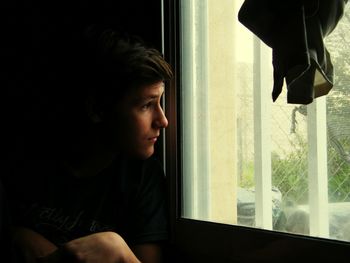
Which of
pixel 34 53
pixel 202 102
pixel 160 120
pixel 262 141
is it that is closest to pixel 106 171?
pixel 160 120

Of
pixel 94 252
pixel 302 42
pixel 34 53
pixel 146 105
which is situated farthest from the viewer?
pixel 34 53

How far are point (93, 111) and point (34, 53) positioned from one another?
0.43m

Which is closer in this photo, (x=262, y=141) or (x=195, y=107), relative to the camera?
(x=262, y=141)

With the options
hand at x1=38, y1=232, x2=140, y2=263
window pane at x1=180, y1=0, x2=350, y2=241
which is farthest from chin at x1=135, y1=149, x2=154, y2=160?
hand at x1=38, y1=232, x2=140, y2=263

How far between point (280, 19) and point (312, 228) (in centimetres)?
40

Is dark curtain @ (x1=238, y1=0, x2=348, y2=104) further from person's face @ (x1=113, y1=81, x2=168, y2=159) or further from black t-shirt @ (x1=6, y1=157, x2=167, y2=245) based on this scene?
black t-shirt @ (x1=6, y1=157, x2=167, y2=245)

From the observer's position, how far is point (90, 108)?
112cm

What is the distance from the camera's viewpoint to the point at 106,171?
1.14m

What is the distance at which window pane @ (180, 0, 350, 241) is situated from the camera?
2.68ft

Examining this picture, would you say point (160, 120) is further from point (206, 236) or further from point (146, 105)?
point (206, 236)

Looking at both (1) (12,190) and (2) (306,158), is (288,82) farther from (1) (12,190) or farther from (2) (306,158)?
(1) (12,190)

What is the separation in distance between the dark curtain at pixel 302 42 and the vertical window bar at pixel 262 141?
22 centimetres

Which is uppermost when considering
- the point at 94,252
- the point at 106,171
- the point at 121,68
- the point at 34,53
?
the point at 34,53

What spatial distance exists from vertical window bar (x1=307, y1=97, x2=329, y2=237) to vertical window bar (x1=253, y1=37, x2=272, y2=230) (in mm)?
115
